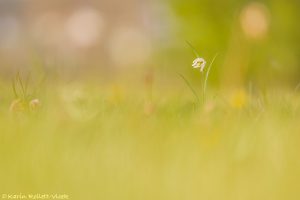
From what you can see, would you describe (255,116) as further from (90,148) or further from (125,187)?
(125,187)

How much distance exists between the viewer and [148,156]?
1.56m

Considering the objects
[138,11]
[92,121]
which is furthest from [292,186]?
[138,11]

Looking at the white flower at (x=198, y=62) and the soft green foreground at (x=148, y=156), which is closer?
the soft green foreground at (x=148, y=156)

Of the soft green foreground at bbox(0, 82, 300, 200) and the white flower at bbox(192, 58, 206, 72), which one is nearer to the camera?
the soft green foreground at bbox(0, 82, 300, 200)

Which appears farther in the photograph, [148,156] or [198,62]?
[198,62]

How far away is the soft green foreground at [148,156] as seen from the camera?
130 centimetres

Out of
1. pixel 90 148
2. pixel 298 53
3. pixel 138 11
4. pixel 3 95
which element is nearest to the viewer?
pixel 90 148

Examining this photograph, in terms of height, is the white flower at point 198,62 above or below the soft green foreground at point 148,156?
above

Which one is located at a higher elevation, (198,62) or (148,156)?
(198,62)

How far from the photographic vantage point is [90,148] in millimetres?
1657

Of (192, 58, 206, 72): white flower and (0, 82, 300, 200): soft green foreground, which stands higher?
(192, 58, 206, 72): white flower

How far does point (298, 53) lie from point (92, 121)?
26.9ft

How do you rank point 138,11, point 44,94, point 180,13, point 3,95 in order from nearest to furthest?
1. point 44,94
2. point 3,95
3. point 180,13
4. point 138,11

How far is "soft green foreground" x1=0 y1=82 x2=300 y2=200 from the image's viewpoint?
4.27ft
